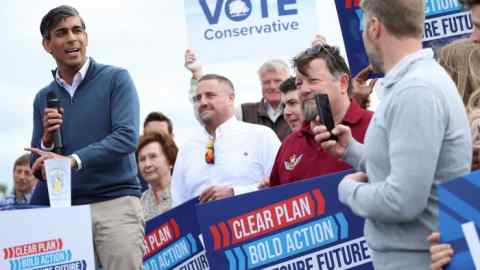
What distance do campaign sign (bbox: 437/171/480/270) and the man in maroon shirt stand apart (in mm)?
2076

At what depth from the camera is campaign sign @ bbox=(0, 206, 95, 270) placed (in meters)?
5.91

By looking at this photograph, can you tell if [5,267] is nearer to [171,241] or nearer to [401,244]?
[171,241]

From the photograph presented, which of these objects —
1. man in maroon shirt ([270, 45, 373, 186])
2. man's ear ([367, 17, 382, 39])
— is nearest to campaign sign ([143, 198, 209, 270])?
man in maroon shirt ([270, 45, 373, 186])

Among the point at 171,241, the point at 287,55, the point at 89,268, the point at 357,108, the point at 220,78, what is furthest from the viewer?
the point at 287,55

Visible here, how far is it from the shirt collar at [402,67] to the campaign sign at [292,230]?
63.3 inches

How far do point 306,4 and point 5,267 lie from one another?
3433 millimetres

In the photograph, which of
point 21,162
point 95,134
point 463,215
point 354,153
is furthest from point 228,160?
point 21,162

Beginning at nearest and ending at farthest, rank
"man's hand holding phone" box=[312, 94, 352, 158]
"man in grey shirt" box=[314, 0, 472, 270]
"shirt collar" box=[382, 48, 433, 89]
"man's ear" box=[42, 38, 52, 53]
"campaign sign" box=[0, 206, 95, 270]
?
"man in grey shirt" box=[314, 0, 472, 270]
"shirt collar" box=[382, 48, 433, 89]
"man's hand holding phone" box=[312, 94, 352, 158]
"campaign sign" box=[0, 206, 95, 270]
"man's ear" box=[42, 38, 52, 53]

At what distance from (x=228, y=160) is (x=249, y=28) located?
1.48 meters

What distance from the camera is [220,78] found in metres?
7.59

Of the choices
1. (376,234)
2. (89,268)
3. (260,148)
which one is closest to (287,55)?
(260,148)

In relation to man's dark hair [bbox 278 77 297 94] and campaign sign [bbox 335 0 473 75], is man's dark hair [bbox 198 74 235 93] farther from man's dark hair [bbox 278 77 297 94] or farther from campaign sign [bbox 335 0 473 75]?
campaign sign [bbox 335 0 473 75]

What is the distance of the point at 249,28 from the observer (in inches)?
320

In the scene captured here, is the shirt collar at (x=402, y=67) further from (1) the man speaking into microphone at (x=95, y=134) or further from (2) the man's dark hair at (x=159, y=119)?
(2) the man's dark hair at (x=159, y=119)
